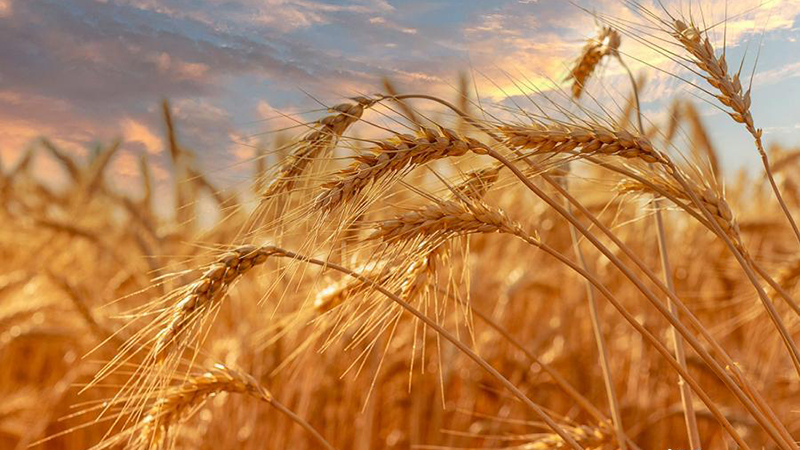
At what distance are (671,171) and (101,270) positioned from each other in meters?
3.77

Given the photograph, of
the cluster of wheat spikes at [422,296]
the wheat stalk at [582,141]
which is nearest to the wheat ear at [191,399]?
the cluster of wheat spikes at [422,296]

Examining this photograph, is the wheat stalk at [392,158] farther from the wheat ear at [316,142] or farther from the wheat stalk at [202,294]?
the wheat stalk at [202,294]

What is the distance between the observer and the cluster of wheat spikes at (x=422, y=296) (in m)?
1.16

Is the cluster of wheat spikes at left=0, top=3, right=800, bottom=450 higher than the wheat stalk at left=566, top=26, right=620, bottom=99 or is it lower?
lower

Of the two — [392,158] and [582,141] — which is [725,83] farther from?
[392,158]

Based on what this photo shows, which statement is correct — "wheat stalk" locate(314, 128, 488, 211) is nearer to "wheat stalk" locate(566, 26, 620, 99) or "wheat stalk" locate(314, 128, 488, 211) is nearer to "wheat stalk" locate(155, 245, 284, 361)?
"wheat stalk" locate(155, 245, 284, 361)

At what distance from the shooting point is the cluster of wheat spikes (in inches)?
45.7

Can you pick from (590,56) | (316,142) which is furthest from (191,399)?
(590,56)

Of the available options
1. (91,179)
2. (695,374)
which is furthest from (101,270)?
(695,374)

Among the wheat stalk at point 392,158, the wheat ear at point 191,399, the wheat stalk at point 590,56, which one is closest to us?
the wheat stalk at point 392,158

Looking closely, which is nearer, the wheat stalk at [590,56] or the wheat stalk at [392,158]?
the wheat stalk at [392,158]

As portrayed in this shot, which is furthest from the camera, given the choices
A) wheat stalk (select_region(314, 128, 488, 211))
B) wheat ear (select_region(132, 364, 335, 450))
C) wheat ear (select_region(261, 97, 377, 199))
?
wheat ear (select_region(132, 364, 335, 450))

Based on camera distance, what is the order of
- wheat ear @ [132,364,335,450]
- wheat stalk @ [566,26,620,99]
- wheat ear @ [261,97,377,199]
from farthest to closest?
1. wheat stalk @ [566,26,620,99]
2. wheat ear @ [132,364,335,450]
3. wheat ear @ [261,97,377,199]

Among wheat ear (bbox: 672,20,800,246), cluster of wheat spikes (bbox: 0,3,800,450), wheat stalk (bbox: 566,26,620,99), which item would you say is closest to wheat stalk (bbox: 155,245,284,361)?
cluster of wheat spikes (bbox: 0,3,800,450)
